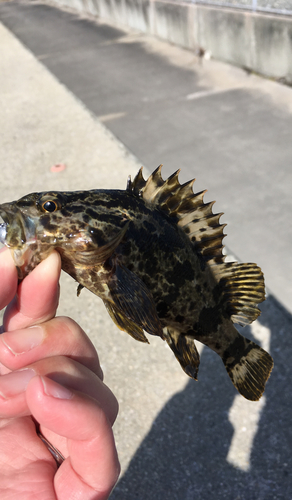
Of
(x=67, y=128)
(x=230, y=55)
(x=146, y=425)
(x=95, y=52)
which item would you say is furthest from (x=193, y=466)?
(x=95, y=52)

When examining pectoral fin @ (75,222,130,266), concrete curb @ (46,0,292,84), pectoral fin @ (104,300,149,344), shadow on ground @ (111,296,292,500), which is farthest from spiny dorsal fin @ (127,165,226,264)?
concrete curb @ (46,0,292,84)

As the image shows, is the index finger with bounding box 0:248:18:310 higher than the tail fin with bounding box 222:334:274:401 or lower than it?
higher

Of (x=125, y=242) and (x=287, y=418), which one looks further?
(x=287, y=418)

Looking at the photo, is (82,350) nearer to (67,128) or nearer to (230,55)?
(67,128)

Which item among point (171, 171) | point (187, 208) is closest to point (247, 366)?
point (187, 208)

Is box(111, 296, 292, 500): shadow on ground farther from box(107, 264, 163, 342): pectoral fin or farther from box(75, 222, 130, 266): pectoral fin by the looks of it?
box(75, 222, 130, 266): pectoral fin

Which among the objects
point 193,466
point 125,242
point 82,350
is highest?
point 125,242
